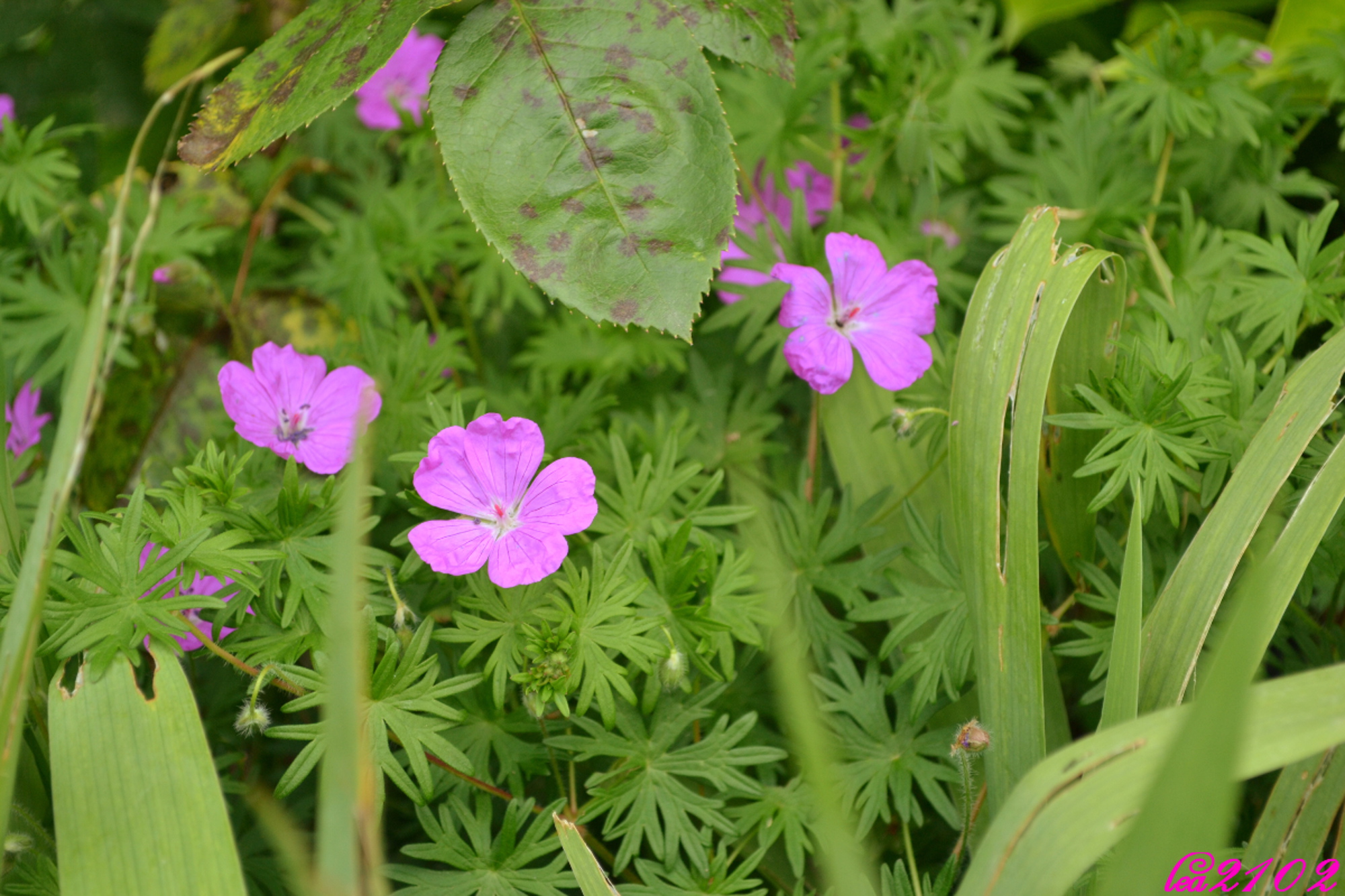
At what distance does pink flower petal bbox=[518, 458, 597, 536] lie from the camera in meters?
1.14

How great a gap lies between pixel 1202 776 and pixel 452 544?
0.79 metres

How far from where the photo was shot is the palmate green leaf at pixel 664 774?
3.79ft

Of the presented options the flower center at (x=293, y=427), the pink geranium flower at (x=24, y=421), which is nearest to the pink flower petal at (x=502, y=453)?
the flower center at (x=293, y=427)

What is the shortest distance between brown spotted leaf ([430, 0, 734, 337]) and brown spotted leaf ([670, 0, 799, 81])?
0.11ft

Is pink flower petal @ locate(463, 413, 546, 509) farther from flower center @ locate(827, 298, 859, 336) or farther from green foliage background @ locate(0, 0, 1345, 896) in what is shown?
flower center @ locate(827, 298, 859, 336)

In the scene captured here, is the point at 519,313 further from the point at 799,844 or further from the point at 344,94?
the point at 799,844

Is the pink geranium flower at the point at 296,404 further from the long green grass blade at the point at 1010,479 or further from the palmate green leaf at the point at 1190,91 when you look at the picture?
the palmate green leaf at the point at 1190,91

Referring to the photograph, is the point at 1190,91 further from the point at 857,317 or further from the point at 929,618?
the point at 929,618

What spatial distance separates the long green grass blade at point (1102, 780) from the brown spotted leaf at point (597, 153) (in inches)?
24.7

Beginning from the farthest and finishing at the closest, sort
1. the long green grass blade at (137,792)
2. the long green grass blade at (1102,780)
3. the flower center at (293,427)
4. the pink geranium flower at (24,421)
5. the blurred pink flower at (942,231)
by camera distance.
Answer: the blurred pink flower at (942,231) < the pink geranium flower at (24,421) < the flower center at (293,427) < the long green grass blade at (137,792) < the long green grass blade at (1102,780)

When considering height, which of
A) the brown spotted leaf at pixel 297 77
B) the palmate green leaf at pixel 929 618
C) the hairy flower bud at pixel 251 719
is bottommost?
the palmate green leaf at pixel 929 618

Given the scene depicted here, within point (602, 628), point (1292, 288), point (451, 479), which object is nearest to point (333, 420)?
point (451, 479)

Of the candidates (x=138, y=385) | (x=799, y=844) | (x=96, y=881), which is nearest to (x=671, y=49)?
(x=799, y=844)

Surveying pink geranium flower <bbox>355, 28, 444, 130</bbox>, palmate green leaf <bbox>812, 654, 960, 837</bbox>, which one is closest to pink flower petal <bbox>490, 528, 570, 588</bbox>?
palmate green leaf <bbox>812, 654, 960, 837</bbox>
